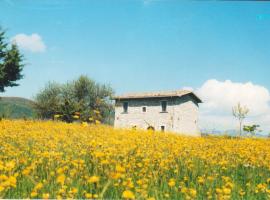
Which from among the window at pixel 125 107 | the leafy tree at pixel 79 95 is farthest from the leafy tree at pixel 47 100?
the window at pixel 125 107

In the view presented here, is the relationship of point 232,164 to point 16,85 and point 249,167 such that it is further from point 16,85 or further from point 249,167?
point 16,85

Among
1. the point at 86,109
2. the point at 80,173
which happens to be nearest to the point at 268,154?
the point at 80,173

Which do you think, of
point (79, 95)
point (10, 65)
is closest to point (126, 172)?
point (10, 65)

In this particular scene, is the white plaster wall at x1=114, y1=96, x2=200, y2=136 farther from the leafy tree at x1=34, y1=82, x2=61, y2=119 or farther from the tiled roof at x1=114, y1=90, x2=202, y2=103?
the leafy tree at x1=34, y1=82, x2=61, y2=119

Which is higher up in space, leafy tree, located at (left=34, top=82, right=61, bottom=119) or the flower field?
leafy tree, located at (left=34, top=82, right=61, bottom=119)

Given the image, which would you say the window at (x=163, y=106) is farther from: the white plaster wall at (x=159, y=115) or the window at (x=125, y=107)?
the window at (x=125, y=107)

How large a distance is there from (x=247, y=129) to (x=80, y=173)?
2595cm

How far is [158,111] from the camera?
3750 centimetres

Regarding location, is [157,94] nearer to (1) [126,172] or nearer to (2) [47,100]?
(2) [47,100]

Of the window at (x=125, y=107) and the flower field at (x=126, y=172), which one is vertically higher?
the window at (x=125, y=107)

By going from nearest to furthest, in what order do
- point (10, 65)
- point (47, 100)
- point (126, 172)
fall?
point (126, 172) → point (10, 65) → point (47, 100)

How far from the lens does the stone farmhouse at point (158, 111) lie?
37000 millimetres

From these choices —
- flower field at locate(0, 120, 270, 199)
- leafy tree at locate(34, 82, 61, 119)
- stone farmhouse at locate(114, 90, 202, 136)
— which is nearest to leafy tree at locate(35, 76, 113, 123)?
leafy tree at locate(34, 82, 61, 119)

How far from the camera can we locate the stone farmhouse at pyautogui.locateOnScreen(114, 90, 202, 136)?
3700 centimetres
